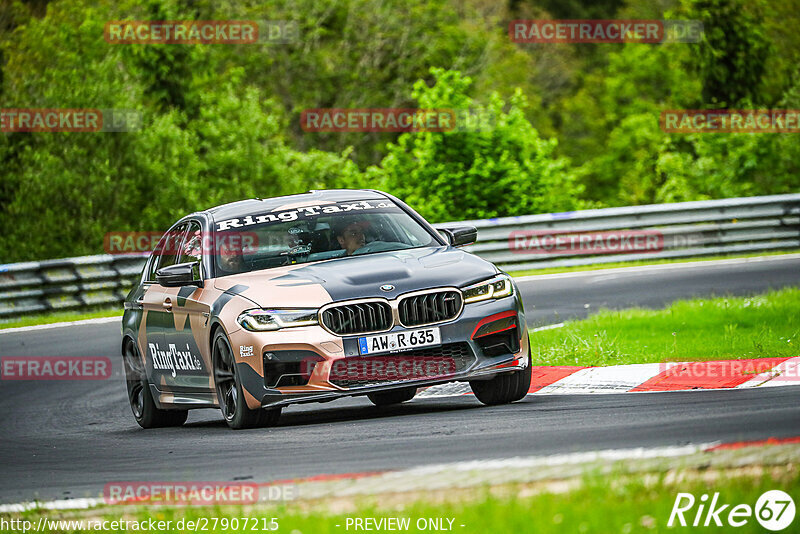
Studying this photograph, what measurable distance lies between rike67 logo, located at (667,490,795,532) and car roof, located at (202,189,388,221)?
5866 millimetres

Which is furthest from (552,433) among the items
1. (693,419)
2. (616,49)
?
(616,49)

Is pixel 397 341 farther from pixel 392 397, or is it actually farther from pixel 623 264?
pixel 623 264

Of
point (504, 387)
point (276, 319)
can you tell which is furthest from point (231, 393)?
point (504, 387)

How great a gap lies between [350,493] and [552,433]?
1894mm

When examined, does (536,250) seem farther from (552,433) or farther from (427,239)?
(552,433)

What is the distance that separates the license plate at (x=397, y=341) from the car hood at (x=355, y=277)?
0.88ft

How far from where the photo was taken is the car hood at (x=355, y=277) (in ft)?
28.5

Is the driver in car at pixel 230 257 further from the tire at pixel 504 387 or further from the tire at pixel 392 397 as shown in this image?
the tire at pixel 504 387

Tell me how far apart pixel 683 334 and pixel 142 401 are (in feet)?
15.7

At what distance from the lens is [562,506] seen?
489cm

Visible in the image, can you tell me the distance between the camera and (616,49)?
6562 cm

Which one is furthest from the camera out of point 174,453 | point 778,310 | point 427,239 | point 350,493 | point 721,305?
point 721,305

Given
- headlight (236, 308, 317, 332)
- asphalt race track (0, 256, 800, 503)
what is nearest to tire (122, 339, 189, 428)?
asphalt race track (0, 256, 800, 503)

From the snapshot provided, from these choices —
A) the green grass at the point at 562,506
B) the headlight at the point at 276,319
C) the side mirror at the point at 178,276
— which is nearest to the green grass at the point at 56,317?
the side mirror at the point at 178,276
